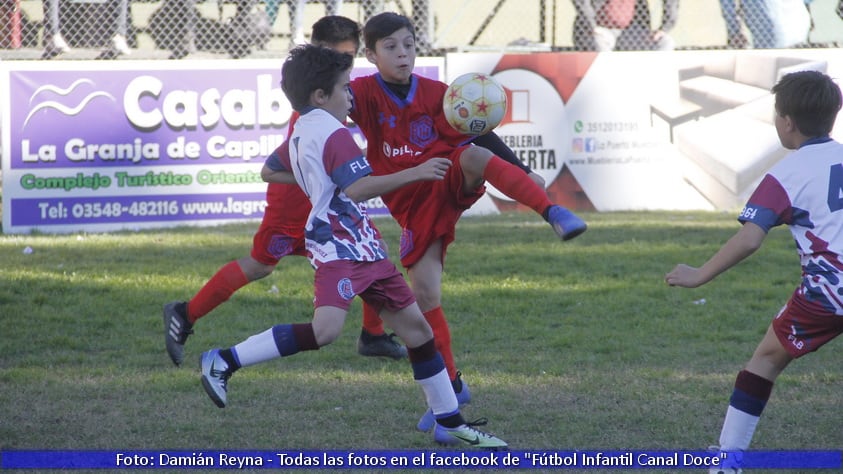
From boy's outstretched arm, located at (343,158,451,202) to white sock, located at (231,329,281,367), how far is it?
670 millimetres

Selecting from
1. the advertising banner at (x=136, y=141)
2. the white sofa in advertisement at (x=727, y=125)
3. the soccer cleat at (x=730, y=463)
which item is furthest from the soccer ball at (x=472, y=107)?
the white sofa in advertisement at (x=727, y=125)

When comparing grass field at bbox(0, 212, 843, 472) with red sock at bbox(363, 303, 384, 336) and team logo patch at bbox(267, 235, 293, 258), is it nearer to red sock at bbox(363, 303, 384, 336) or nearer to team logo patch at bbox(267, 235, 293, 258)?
red sock at bbox(363, 303, 384, 336)

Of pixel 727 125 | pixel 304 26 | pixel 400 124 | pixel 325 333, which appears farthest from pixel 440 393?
pixel 304 26

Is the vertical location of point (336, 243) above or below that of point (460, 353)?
above

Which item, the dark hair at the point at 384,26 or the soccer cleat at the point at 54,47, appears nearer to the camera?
the dark hair at the point at 384,26

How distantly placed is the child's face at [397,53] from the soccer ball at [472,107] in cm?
23

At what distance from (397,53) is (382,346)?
5.91 feet

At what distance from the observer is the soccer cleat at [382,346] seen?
5.87 metres

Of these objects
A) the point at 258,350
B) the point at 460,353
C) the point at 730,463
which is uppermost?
the point at 258,350

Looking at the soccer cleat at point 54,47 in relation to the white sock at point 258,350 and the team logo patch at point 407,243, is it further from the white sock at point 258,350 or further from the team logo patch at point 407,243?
the white sock at point 258,350

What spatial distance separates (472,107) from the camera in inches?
186

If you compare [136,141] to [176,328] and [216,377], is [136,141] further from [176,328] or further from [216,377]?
[216,377]

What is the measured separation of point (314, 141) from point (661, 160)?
8.11 meters

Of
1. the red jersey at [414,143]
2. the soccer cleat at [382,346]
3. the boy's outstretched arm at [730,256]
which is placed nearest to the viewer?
the boy's outstretched arm at [730,256]
